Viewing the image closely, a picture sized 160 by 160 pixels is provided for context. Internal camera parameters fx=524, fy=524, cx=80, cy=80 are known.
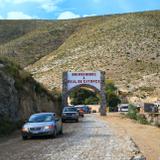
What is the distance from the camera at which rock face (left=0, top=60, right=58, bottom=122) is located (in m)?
37.4

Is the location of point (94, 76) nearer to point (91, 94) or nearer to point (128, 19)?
point (91, 94)

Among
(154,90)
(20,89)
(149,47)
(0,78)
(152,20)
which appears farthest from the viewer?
(152,20)

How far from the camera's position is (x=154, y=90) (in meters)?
102

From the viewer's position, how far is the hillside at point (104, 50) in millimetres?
106938

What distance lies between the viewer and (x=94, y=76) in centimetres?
8319

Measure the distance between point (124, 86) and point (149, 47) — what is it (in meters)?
16.2

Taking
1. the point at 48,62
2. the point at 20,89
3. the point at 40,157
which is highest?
the point at 48,62

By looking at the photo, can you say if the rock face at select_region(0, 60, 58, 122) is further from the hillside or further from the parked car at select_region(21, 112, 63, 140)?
the hillside

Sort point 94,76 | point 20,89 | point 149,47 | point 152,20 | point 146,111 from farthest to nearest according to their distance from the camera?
1. point 152,20
2. point 149,47
3. point 94,76
4. point 146,111
5. point 20,89

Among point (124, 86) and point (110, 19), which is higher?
point (110, 19)

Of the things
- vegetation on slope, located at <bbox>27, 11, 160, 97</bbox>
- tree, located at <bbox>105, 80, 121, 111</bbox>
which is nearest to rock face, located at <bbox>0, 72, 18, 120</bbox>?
vegetation on slope, located at <bbox>27, 11, 160, 97</bbox>

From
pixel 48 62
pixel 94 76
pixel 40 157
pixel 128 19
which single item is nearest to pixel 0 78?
pixel 40 157

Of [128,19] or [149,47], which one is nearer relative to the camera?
[149,47]

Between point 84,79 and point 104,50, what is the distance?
36.4 meters
